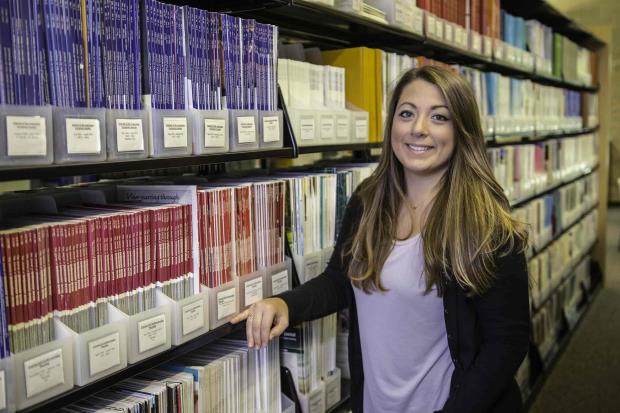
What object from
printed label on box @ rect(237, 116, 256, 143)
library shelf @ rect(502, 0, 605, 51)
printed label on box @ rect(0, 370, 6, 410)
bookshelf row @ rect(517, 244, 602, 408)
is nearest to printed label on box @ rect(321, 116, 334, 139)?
printed label on box @ rect(237, 116, 256, 143)

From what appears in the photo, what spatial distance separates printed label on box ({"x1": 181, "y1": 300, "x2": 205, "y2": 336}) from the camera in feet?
4.02

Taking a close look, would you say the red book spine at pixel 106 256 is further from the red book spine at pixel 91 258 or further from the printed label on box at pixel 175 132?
the printed label on box at pixel 175 132

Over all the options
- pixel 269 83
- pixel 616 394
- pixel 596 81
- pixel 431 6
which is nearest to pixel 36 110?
pixel 269 83

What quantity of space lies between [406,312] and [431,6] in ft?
4.78

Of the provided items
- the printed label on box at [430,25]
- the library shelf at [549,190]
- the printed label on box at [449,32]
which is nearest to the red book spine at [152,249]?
the printed label on box at [430,25]

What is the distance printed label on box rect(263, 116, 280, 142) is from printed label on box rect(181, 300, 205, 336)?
438 millimetres

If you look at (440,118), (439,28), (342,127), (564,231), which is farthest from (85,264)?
(564,231)

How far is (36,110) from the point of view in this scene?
917mm

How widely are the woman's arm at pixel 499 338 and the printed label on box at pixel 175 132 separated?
761 millimetres

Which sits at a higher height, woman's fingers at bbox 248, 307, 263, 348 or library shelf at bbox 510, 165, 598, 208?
library shelf at bbox 510, 165, 598, 208

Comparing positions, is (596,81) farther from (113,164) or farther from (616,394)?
(113,164)

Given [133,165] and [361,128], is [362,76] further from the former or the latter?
[133,165]

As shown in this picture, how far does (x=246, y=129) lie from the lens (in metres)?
1.40

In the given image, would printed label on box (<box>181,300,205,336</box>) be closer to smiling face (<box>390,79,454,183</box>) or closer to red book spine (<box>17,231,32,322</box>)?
red book spine (<box>17,231,32,322</box>)
